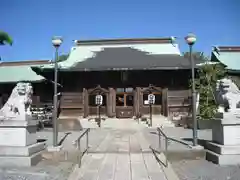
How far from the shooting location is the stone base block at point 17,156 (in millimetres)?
7844

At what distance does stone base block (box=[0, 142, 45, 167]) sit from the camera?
25.7 ft

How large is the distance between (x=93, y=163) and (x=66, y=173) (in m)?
0.97

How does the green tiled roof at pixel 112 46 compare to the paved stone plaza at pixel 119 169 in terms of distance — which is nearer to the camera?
the paved stone plaza at pixel 119 169

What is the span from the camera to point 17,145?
820 centimetres

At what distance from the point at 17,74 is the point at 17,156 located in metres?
24.5

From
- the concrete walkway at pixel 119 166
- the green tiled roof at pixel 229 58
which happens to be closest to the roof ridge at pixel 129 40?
the green tiled roof at pixel 229 58

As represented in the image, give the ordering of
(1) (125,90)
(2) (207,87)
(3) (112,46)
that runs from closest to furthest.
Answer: (2) (207,87), (1) (125,90), (3) (112,46)

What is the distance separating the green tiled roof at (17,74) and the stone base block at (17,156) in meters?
20.1

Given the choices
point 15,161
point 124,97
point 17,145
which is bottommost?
point 15,161

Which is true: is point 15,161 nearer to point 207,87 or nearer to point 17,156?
point 17,156

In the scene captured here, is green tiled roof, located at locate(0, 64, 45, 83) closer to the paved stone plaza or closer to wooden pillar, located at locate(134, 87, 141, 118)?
wooden pillar, located at locate(134, 87, 141, 118)

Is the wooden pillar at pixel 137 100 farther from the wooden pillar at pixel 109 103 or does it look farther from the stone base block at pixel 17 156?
the stone base block at pixel 17 156

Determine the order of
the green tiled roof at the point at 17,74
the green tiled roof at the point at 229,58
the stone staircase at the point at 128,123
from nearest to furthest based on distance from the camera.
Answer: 1. the stone staircase at the point at 128,123
2. the green tiled roof at the point at 229,58
3. the green tiled roof at the point at 17,74

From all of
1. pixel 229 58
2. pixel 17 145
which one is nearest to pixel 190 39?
pixel 17 145
